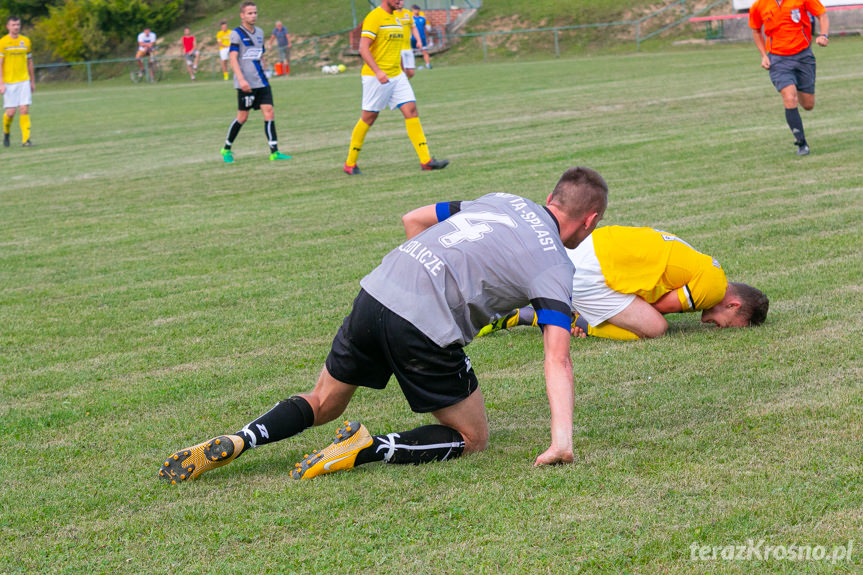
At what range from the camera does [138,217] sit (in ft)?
34.4

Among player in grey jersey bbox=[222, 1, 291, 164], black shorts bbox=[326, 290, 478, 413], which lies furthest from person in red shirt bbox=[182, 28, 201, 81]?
black shorts bbox=[326, 290, 478, 413]

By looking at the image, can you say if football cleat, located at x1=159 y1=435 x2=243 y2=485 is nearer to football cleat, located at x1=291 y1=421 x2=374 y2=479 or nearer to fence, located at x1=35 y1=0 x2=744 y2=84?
football cleat, located at x1=291 y1=421 x2=374 y2=479

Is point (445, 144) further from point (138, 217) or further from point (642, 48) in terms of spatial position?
point (642, 48)

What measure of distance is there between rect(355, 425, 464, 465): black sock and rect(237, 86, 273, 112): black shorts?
36.7 feet

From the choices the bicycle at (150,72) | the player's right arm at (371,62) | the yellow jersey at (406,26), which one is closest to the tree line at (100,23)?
the bicycle at (150,72)

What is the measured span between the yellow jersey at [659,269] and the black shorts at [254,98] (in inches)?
384

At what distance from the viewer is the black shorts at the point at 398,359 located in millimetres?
3738

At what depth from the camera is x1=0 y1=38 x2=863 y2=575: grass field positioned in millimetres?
3242

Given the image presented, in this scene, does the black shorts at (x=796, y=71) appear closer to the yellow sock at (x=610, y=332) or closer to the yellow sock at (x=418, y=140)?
the yellow sock at (x=418, y=140)

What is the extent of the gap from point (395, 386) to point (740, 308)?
202 centimetres

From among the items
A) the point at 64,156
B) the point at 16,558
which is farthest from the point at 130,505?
the point at 64,156

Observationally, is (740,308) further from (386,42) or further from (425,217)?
(386,42)

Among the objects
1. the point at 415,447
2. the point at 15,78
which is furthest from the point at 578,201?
the point at 15,78

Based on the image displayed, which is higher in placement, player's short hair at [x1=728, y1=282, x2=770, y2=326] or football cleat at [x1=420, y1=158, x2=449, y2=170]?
football cleat at [x1=420, y1=158, x2=449, y2=170]
